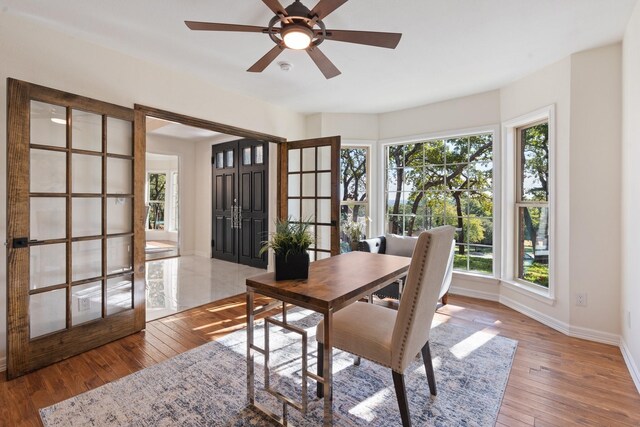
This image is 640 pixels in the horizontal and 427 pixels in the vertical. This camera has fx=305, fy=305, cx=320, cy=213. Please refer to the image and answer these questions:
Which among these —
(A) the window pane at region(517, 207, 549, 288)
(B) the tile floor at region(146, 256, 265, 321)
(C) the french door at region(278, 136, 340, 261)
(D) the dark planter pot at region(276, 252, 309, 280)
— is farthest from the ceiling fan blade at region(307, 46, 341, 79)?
(B) the tile floor at region(146, 256, 265, 321)

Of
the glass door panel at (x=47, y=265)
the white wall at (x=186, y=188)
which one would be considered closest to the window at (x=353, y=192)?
the glass door panel at (x=47, y=265)

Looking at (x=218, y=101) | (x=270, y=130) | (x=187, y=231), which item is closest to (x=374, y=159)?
(x=270, y=130)

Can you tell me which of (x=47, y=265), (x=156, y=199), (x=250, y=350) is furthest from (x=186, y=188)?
(x=250, y=350)

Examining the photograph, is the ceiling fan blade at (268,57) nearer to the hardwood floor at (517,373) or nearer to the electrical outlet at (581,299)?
the hardwood floor at (517,373)

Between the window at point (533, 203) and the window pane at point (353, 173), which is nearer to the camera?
the window at point (533, 203)

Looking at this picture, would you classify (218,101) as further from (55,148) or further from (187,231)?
(187,231)

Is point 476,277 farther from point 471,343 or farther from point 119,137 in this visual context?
point 119,137

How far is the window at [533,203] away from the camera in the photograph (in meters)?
3.28

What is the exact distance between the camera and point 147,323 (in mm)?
3016

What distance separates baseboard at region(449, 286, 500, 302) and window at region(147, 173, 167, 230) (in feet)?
23.7

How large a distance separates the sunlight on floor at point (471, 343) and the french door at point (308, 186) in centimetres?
196

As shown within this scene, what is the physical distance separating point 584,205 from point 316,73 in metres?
2.84

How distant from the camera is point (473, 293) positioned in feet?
12.8

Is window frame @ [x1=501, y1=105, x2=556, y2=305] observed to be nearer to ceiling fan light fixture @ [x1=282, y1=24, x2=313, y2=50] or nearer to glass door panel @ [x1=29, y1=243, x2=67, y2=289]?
ceiling fan light fixture @ [x1=282, y1=24, x2=313, y2=50]
